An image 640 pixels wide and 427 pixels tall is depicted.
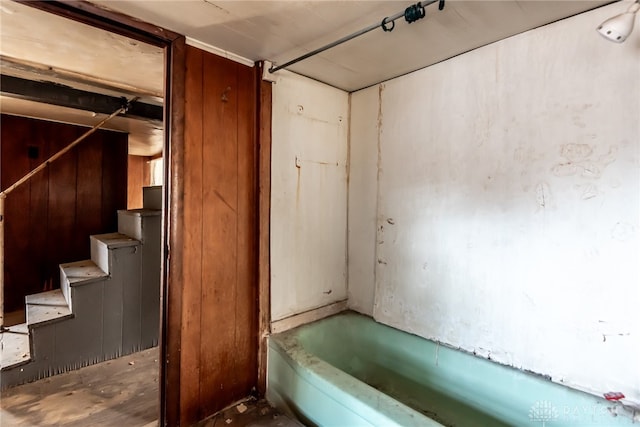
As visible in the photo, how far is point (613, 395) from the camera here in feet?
4.36

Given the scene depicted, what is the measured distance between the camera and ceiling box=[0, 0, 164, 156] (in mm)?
1503

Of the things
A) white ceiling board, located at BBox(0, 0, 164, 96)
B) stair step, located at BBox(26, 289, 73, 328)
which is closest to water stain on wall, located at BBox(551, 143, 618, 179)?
white ceiling board, located at BBox(0, 0, 164, 96)

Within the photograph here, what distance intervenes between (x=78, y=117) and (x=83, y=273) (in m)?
1.66

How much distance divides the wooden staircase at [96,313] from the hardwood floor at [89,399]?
0.41 ft

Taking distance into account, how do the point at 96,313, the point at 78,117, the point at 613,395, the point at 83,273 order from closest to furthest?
the point at 613,395 → the point at 96,313 → the point at 83,273 → the point at 78,117

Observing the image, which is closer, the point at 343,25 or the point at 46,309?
the point at 343,25

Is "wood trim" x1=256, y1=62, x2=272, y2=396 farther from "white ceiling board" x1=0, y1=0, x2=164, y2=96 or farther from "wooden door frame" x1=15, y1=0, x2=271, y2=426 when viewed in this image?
"white ceiling board" x1=0, y1=0, x2=164, y2=96

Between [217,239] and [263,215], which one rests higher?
[263,215]

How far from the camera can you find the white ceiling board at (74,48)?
1.47 m

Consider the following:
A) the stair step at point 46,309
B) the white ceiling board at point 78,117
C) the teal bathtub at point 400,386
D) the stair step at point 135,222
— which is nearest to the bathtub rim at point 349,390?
the teal bathtub at point 400,386

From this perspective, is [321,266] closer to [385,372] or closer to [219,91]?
[385,372]

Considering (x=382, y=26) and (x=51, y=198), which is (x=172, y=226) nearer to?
(x=382, y=26)

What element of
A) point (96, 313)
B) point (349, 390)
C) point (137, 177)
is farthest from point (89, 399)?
point (137, 177)

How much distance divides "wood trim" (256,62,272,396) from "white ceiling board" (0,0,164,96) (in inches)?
24.3
